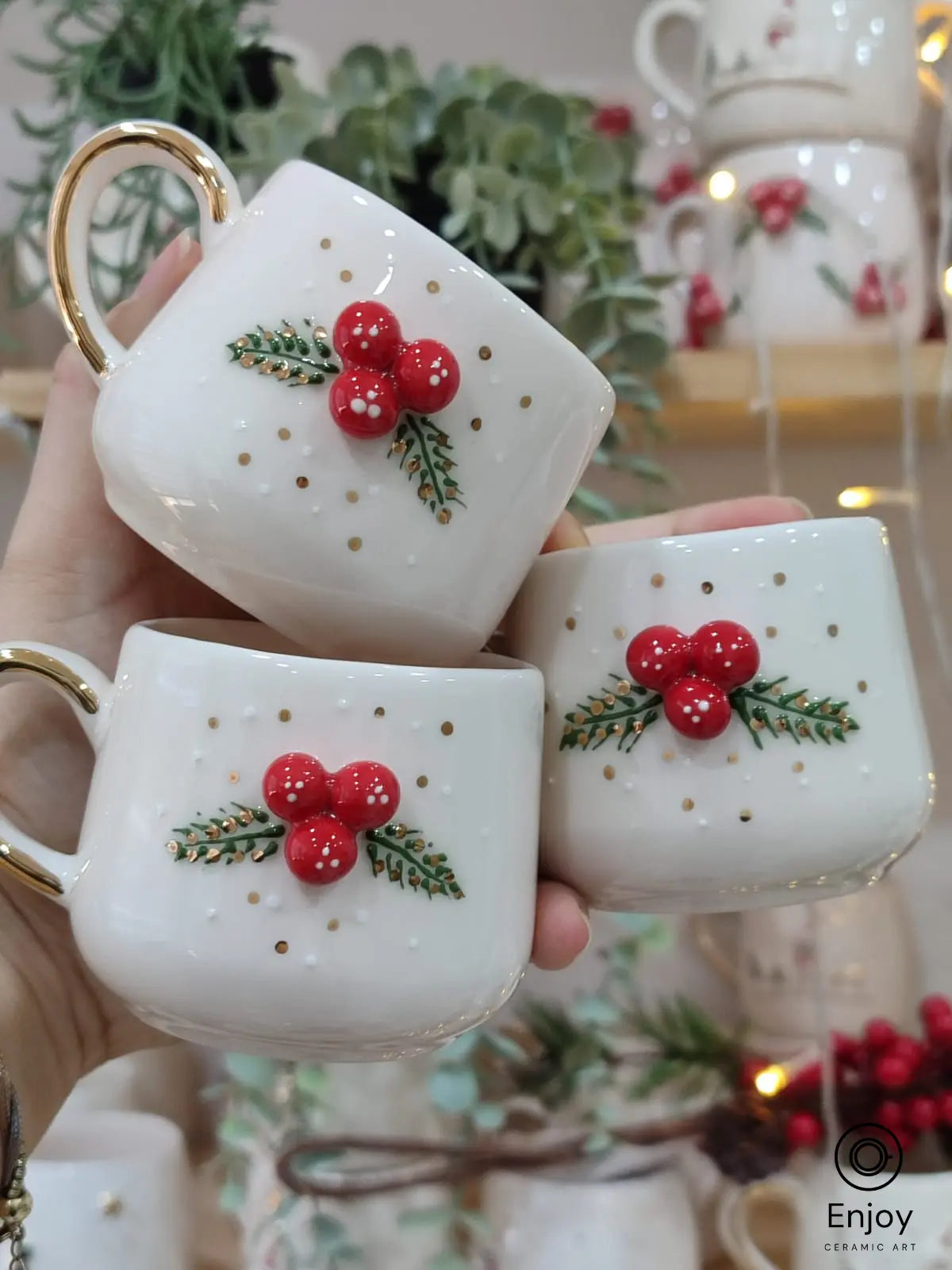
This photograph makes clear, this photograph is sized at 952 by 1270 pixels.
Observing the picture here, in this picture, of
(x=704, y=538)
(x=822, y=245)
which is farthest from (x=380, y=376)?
(x=822, y=245)

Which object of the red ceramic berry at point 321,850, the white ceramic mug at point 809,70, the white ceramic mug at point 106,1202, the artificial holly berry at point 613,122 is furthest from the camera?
the artificial holly berry at point 613,122

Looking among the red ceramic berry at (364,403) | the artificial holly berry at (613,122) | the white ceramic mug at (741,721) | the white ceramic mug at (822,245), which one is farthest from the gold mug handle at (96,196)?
the artificial holly berry at (613,122)

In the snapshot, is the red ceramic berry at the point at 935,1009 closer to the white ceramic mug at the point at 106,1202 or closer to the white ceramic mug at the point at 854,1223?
the white ceramic mug at the point at 854,1223

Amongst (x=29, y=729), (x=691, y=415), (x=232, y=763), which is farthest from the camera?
(x=691, y=415)

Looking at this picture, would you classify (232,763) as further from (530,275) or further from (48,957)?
(530,275)

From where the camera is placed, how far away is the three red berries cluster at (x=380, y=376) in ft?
1.21

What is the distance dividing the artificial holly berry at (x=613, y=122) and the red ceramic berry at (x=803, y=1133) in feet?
2.59

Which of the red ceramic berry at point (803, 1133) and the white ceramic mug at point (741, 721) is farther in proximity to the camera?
the red ceramic berry at point (803, 1133)

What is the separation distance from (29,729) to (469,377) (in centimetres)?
28

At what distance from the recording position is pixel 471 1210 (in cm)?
74

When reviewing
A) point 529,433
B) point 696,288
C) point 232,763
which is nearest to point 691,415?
point 696,288

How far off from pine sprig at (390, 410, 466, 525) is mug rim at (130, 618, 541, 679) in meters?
0.06

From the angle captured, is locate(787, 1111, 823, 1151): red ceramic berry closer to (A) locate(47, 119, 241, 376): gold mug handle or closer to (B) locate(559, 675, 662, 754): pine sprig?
(B) locate(559, 675, 662, 754): pine sprig

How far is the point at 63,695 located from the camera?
42 cm
